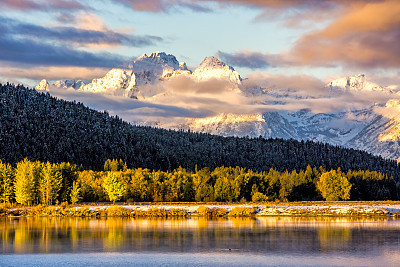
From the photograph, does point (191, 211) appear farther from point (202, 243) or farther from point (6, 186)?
point (202, 243)

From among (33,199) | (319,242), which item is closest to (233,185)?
(33,199)

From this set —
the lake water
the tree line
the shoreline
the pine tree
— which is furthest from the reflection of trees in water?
the pine tree

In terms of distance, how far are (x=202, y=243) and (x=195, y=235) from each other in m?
8.88

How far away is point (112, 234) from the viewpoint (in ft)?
308

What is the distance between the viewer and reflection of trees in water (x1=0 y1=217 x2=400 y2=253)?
258 ft

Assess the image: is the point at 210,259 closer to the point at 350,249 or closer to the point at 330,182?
the point at 350,249

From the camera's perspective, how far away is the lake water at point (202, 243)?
224ft

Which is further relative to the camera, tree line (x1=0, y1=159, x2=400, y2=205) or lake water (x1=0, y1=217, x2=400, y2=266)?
tree line (x1=0, y1=159, x2=400, y2=205)

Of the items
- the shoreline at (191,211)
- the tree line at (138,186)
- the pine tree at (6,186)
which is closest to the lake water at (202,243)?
the shoreline at (191,211)

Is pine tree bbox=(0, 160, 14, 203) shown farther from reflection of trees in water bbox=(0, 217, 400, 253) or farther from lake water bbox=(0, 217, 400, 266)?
lake water bbox=(0, 217, 400, 266)

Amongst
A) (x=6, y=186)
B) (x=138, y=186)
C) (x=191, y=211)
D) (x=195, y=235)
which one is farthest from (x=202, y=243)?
(x=138, y=186)

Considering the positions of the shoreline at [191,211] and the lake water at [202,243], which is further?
the shoreline at [191,211]

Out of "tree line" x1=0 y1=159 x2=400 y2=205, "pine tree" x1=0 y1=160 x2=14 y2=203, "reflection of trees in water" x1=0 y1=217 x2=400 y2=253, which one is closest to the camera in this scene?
"reflection of trees in water" x1=0 y1=217 x2=400 y2=253

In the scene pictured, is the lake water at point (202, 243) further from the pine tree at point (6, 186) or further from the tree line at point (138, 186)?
the pine tree at point (6, 186)
